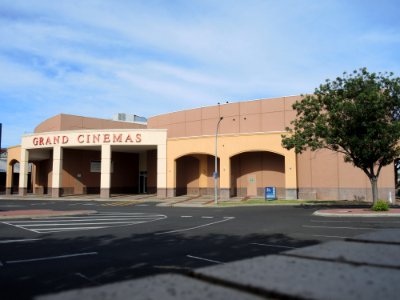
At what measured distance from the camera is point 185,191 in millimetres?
46594

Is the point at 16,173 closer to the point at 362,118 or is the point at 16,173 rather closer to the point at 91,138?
the point at 91,138

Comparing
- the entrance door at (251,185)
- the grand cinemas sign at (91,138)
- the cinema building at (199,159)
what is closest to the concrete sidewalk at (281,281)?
the cinema building at (199,159)

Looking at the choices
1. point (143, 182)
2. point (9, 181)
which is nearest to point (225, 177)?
point (143, 182)

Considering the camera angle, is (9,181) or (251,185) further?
(9,181)

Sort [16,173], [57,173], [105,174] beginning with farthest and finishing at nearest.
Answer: [16,173]
[57,173]
[105,174]

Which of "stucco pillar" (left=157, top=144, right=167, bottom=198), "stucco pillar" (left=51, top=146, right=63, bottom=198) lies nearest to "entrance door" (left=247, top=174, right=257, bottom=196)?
"stucco pillar" (left=157, top=144, right=167, bottom=198)

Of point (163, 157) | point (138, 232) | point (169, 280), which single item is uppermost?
point (163, 157)

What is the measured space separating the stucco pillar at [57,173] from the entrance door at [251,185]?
21.4 metres

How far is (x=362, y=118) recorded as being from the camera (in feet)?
78.1

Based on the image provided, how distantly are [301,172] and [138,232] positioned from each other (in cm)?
2639

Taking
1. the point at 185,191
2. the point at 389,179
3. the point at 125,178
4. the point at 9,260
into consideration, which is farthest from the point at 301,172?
the point at 9,260

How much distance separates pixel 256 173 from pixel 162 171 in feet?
33.5

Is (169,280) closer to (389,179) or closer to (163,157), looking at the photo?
(389,179)

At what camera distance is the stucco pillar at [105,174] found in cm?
4372
